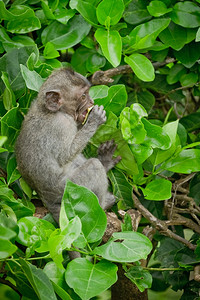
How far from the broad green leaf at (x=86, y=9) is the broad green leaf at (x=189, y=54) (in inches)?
24.4

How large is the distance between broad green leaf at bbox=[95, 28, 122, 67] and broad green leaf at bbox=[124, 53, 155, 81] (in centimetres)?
17

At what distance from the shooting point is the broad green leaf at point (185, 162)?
288cm

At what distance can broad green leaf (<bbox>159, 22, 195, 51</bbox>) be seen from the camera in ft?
10.7

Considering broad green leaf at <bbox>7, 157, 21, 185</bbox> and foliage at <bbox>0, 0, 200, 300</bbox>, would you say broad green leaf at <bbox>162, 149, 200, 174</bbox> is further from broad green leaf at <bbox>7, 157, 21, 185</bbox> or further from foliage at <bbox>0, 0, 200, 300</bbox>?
broad green leaf at <bbox>7, 157, 21, 185</bbox>

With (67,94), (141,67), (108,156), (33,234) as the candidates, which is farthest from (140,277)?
(67,94)

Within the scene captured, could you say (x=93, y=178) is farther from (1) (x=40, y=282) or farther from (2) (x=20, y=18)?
(1) (x=40, y=282)

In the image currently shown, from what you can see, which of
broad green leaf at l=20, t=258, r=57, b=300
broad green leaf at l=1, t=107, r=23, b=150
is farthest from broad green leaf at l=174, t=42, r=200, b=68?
broad green leaf at l=20, t=258, r=57, b=300

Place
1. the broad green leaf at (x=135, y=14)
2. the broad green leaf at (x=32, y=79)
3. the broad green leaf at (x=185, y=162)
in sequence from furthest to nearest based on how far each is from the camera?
1. the broad green leaf at (x=135, y=14)
2. the broad green leaf at (x=185, y=162)
3. the broad green leaf at (x=32, y=79)

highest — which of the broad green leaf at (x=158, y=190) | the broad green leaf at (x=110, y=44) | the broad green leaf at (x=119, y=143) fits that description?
the broad green leaf at (x=110, y=44)

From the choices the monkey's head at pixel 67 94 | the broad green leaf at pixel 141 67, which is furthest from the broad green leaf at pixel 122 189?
the broad green leaf at pixel 141 67

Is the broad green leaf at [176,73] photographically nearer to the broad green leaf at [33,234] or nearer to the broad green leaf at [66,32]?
the broad green leaf at [66,32]

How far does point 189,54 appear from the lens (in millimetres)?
3381

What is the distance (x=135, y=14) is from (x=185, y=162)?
100 cm

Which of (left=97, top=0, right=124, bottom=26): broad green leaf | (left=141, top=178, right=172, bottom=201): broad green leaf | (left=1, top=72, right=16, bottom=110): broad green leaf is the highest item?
(left=97, top=0, right=124, bottom=26): broad green leaf
